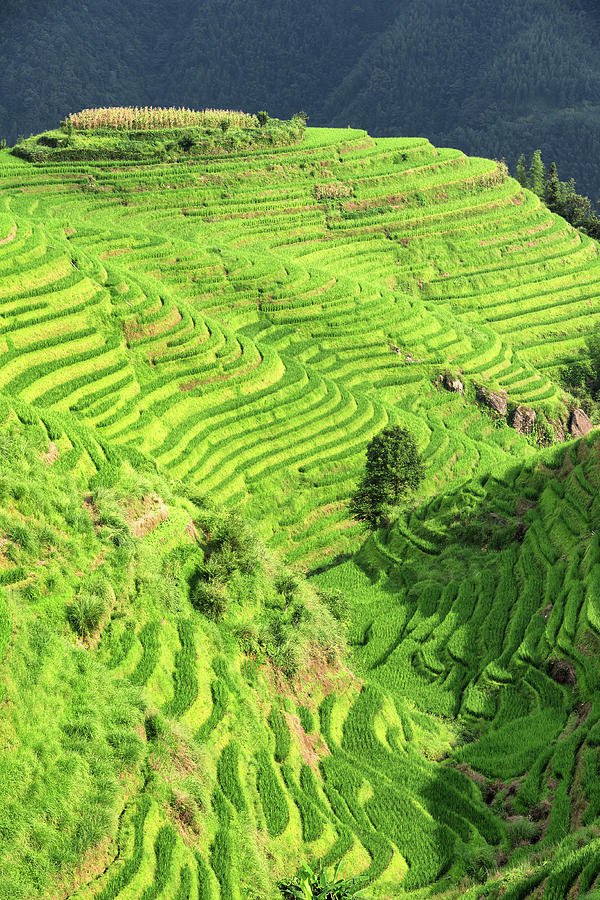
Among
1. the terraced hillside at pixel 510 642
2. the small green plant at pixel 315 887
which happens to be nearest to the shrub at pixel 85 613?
the small green plant at pixel 315 887

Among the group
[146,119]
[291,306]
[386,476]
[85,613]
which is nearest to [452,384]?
[291,306]

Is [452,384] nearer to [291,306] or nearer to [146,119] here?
[291,306]

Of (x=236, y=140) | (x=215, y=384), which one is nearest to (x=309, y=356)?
(x=215, y=384)

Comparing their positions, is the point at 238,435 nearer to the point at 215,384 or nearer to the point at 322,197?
the point at 215,384

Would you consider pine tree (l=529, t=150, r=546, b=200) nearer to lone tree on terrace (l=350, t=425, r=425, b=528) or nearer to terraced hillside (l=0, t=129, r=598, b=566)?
terraced hillside (l=0, t=129, r=598, b=566)

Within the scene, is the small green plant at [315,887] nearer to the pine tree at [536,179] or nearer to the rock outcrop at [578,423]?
Answer: the rock outcrop at [578,423]

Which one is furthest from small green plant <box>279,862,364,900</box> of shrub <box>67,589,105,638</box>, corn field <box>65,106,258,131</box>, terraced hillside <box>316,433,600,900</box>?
corn field <box>65,106,258,131</box>

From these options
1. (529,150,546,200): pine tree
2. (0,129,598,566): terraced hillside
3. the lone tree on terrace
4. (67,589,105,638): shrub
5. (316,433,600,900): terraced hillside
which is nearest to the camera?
(67,589,105,638): shrub
